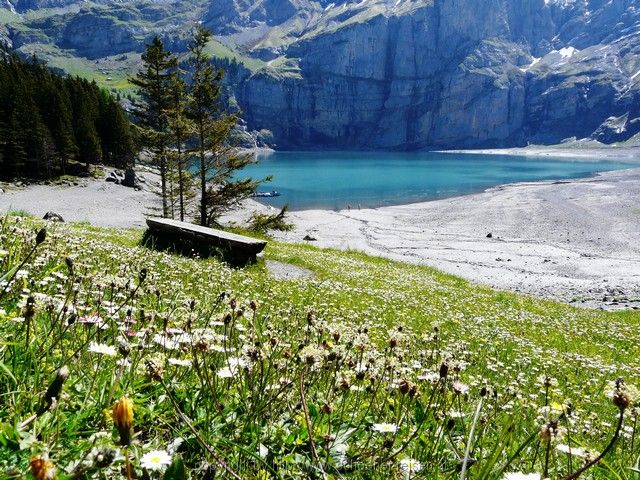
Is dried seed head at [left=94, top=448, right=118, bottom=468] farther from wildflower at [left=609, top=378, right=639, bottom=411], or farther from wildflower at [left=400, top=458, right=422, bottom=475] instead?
wildflower at [left=400, top=458, right=422, bottom=475]

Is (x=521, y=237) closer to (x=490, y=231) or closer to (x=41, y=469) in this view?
(x=490, y=231)

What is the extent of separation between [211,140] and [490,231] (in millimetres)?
39928

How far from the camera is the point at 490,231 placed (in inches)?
2327

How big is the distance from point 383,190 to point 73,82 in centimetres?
6277

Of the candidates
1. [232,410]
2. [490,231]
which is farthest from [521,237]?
[232,410]

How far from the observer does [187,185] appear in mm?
33500


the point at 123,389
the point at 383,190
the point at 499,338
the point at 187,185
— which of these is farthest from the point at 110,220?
the point at 383,190

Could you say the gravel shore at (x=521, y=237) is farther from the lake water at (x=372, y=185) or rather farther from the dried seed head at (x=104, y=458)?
the dried seed head at (x=104, y=458)

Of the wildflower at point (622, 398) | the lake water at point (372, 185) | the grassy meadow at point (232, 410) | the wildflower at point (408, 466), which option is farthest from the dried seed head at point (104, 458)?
the lake water at point (372, 185)

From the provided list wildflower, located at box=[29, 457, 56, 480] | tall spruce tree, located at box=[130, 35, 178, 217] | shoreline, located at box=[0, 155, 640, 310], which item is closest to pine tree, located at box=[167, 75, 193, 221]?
tall spruce tree, located at box=[130, 35, 178, 217]

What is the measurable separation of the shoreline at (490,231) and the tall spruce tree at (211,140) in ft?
10.0

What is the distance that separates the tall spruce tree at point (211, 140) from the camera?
30.5m

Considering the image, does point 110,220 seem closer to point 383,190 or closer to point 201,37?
point 201,37

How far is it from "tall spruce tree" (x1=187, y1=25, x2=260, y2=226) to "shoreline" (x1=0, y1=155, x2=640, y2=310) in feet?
10.0
